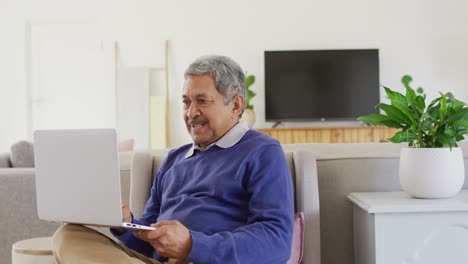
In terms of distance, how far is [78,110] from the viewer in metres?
6.19

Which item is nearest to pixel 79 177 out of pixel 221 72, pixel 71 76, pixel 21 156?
pixel 221 72

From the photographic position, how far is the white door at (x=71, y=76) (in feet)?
20.2

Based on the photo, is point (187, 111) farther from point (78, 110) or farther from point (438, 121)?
point (78, 110)

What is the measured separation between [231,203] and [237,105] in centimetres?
32

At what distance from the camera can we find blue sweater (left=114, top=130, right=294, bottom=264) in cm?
144

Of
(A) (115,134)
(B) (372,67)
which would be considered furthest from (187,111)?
(B) (372,67)

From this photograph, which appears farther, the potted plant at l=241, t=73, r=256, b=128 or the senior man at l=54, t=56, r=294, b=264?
the potted plant at l=241, t=73, r=256, b=128

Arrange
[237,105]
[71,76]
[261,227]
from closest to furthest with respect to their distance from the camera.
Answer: [261,227]
[237,105]
[71,76]

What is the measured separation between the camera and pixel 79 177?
4.45 ft

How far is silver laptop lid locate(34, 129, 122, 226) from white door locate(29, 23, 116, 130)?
188 inches

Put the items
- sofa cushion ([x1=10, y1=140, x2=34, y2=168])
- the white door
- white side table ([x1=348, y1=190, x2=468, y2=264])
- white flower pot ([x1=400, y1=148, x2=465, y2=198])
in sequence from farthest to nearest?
the white door < sofa cushion ([x1=10, y1=140, x2=34, y2=168]) < white flower pot ([x1=400, y1=148, x2=465, y2=198]) < white side table ([x1=348, y1=190, x2=468, y2=264])

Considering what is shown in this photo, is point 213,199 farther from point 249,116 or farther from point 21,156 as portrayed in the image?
point 249,116

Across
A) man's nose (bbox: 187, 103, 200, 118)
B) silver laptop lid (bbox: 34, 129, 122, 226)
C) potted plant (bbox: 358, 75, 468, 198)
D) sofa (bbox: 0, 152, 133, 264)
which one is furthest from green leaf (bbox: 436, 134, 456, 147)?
sofa (bbox: 0, 152, 133, 264)

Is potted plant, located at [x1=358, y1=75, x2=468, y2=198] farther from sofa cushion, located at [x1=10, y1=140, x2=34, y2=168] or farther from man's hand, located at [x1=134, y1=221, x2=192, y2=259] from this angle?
sofa cushion, located at [x1=10, y1=140, x2=34, y2=168]
